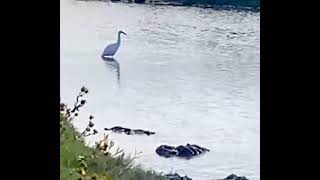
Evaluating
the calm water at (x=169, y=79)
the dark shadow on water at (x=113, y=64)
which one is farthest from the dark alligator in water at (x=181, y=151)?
the dark shadow on water at (x=113, y=64)

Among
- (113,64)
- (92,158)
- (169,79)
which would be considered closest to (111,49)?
(113,64)

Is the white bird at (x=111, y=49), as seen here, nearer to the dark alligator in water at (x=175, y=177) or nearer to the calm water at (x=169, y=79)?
the calm water at (x=169, y=79)

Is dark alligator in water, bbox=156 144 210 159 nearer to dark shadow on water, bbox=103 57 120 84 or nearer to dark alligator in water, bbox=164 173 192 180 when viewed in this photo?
dark alligator in water, bbox=164 173 192 180

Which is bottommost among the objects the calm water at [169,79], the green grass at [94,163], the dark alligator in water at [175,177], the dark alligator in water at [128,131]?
the dark alligator in water at [175,177]

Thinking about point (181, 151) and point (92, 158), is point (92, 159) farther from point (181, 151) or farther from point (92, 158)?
point (181, 151)

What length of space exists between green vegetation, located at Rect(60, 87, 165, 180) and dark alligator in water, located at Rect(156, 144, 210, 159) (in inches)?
2.1

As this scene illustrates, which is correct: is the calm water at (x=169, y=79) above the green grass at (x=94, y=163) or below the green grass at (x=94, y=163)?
above

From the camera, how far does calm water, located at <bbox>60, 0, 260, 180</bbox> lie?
1.19 metres

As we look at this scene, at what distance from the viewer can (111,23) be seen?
4.08ft

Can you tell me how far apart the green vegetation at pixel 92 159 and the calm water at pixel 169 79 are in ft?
0.07

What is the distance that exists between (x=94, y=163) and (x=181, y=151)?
20 cm

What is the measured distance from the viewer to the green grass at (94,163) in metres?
1.16
